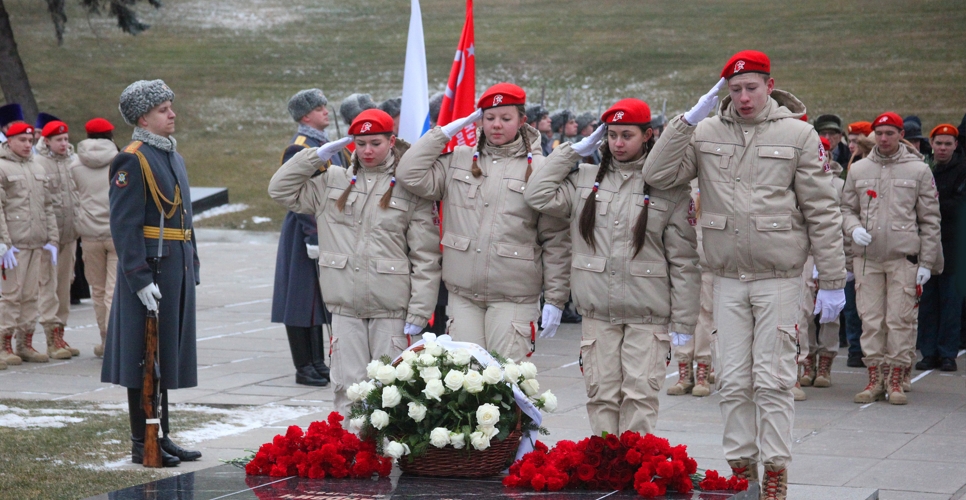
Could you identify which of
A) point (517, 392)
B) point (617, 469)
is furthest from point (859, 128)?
point (617, 469)

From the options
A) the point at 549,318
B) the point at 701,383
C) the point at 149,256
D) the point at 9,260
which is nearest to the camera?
the point at 549,318

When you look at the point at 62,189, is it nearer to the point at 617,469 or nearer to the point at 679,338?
the point at 679,338

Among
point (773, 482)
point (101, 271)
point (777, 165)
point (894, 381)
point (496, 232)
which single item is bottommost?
point (894, 381)

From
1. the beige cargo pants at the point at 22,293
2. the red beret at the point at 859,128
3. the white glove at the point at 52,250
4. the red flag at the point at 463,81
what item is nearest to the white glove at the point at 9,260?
the beige cargo pants at the point at 22,293

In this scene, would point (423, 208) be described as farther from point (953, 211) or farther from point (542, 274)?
point (953, 211)

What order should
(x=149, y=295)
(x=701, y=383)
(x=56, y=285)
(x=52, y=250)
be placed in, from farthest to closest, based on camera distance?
(x=56, y=285)
(x=52, y=250)
(x=701, y=383)
(x=149, y=295)

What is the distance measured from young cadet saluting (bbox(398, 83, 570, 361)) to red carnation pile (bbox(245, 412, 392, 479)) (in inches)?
39.4

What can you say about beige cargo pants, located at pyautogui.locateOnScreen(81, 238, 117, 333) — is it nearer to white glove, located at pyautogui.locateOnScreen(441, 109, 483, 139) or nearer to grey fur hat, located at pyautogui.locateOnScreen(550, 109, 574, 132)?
white glove, located at pyautogui.locateOnScreen(441, 109, 483, 139)

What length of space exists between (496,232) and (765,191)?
1.41 m

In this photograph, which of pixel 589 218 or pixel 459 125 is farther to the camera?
pixel 459 125

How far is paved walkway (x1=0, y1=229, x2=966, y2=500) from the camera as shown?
264 inches

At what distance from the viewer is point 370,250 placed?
6.38m

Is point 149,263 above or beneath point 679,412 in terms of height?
above

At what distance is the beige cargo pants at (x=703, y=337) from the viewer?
905 centimetres
